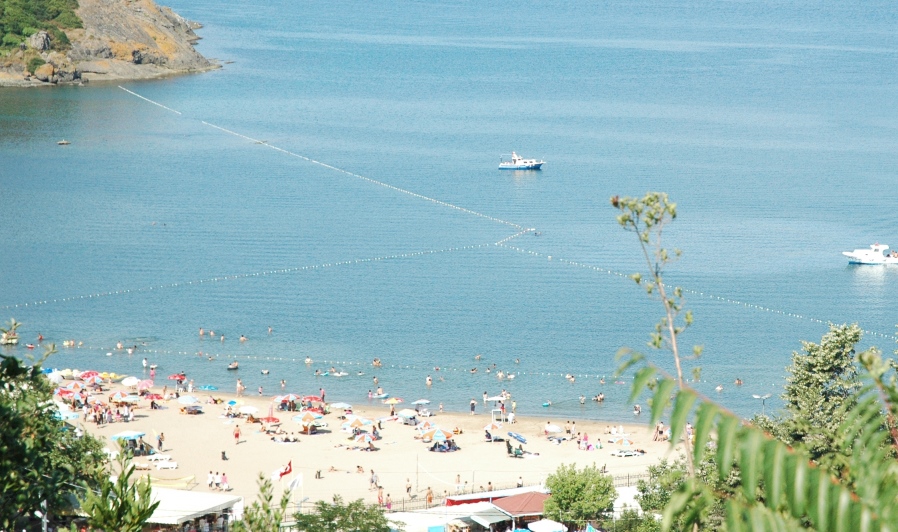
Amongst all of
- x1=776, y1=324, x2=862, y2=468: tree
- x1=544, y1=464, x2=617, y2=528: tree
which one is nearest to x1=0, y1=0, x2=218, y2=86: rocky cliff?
x1=544, y1=464, x2=617, y2=528: tree

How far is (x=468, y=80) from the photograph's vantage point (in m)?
138

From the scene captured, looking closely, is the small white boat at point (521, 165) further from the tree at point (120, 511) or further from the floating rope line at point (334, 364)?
the tree at point (120, 511)

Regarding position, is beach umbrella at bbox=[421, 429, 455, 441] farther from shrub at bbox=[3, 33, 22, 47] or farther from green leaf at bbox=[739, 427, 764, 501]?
shrub at bbox=[3, 33, 22, 47]

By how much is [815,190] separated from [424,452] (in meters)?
52.4

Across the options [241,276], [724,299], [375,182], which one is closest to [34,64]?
[375,182]

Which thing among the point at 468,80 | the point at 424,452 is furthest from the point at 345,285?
the point at 468,80

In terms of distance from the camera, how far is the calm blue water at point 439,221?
52.1 metres

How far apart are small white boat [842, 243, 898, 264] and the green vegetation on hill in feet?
265

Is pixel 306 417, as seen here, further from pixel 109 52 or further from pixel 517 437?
pixel 109 52

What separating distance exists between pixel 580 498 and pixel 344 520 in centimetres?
649

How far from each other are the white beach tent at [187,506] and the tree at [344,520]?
2775 mm

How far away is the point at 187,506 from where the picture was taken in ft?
86.7

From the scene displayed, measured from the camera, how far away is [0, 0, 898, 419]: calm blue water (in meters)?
52.1

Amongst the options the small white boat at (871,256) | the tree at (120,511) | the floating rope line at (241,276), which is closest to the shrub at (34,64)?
the floating rope line at (241,276)
